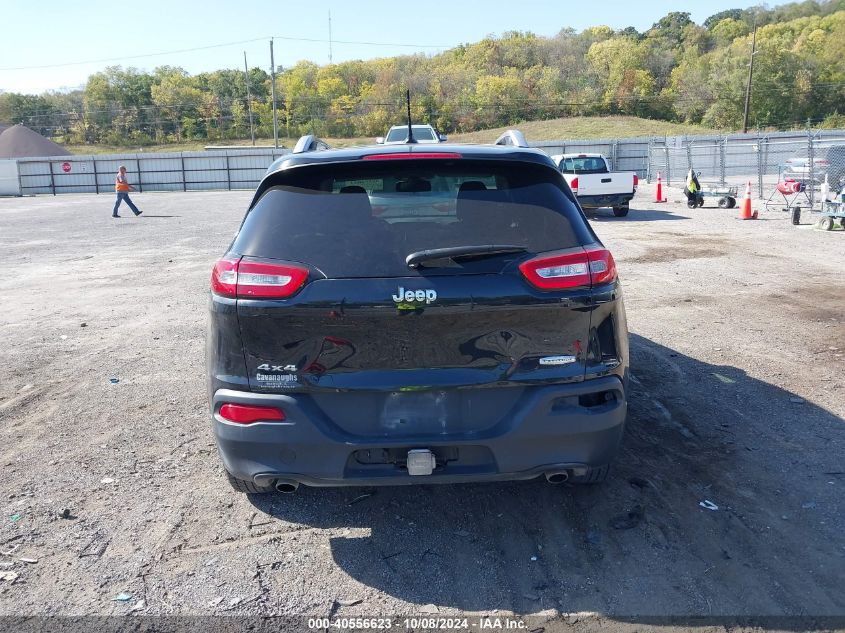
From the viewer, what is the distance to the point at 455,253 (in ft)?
9.76

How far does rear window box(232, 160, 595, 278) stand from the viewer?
9.87ft

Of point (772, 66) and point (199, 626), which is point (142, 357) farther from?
point (772, 66)

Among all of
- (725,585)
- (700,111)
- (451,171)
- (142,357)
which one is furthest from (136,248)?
(700,111)

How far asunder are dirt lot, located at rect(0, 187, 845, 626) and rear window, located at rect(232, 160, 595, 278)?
139cm

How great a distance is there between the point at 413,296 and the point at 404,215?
48cm

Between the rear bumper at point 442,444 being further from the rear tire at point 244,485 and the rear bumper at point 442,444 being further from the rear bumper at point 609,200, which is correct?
the rear bumper at point 609,200

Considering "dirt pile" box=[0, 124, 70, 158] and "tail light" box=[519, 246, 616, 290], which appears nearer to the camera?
"tail light" box=[519, 246, 616, 290]

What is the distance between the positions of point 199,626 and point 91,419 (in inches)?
115

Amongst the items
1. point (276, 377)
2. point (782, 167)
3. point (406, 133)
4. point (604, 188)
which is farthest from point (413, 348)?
point (782, 167)

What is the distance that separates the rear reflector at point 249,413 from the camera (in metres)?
3.02

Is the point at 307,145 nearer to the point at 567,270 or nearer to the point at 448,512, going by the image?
the point at 567,270

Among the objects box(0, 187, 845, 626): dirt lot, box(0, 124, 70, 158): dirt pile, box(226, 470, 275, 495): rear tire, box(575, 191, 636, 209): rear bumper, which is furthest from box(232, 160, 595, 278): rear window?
box(0, 124, 70, 158): dirt pile

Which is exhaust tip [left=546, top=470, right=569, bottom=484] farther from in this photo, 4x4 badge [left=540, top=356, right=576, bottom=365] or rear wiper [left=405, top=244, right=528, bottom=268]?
rear wiper [left=405, top=244, right=528, bottom=268]

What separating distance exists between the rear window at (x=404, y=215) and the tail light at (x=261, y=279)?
60mm
